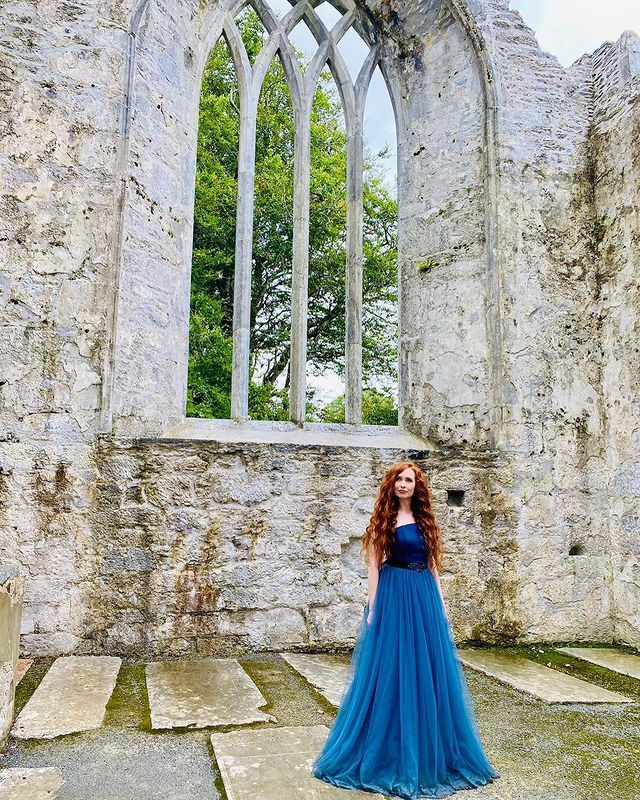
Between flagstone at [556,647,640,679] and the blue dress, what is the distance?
204 cm

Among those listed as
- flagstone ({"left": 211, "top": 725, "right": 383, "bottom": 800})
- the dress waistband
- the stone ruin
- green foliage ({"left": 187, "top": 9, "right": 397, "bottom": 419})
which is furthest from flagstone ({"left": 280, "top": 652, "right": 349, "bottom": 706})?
green foliage ({"left": 187, "top": 9, "right": 397, "bottom": 419})

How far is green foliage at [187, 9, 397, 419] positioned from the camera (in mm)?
8383

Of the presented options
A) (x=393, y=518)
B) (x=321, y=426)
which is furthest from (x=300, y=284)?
(x=393, y=518)

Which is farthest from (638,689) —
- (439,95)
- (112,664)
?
(439,95)

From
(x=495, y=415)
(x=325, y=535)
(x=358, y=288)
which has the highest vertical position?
(x=358, y=288)

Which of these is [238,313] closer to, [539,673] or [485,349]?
[485,349]

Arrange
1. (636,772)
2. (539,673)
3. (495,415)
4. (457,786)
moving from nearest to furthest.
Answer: (457,786), (636,772), (539,673), (495,415)

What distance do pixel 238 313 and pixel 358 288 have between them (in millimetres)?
988

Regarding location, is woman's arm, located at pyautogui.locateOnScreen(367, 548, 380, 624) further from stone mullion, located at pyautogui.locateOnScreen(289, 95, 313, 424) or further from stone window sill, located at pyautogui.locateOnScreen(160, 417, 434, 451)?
stone mullion, located at pyautogui.locateOnScreen(289, 95, 313, 424)

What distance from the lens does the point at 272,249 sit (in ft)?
28.6

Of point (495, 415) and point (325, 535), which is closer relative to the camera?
point (325, 535)

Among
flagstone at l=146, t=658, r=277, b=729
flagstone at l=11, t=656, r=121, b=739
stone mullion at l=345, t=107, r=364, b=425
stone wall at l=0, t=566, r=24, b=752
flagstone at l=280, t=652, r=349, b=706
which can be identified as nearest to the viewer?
stone wall at l=0, t=566, r=24, b=752

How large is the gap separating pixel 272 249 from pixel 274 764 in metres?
7.13

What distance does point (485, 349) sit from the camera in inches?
197
